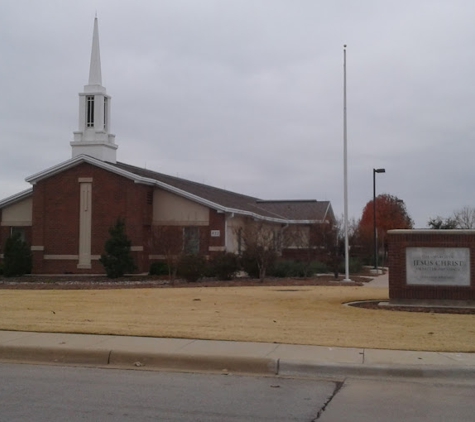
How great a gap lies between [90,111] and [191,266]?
14.7 metres

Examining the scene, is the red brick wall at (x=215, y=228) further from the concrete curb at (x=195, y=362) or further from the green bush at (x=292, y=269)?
the concrete curb at (x=195, y=362)

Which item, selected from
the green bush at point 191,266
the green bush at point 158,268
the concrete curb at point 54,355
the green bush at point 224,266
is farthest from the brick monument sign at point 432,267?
the green bush at point 158,268

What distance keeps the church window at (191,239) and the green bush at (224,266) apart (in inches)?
141

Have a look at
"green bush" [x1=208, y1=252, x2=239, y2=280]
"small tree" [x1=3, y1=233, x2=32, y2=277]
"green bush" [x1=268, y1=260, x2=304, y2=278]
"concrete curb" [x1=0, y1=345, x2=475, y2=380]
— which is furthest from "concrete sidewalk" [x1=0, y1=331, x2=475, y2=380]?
"small tree" [x1=3, y1=233, x2=32, y2=277]

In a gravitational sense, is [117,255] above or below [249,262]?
above

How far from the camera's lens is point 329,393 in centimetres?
841

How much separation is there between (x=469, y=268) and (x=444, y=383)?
7925 mm

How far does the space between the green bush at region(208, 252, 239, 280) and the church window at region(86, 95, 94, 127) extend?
13913mm

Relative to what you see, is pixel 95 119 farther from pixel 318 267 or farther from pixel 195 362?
pixel 195 362

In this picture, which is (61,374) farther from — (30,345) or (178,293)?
(178,293)

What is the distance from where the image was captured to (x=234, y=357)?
9922mm

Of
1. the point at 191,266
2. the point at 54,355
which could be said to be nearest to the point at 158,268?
the point at 191,266

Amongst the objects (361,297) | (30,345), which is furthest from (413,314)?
(30,345)

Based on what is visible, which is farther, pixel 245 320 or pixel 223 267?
pixel 223 267
